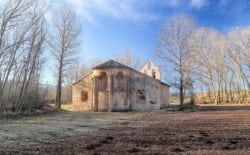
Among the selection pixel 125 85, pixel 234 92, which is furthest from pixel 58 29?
pixel 234 92

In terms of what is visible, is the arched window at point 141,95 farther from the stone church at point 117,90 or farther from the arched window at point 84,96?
the arched window at point 84,96

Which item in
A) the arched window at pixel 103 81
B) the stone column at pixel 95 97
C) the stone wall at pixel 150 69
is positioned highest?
the stone wall at pixel 150 69

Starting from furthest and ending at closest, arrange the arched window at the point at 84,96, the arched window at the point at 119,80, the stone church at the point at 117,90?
the arched window at the point at 84,96, the arched window at the point at 119,80, the stone church at the point at 117,90

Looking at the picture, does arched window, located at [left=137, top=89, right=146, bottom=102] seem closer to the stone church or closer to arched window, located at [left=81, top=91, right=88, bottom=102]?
the stone church

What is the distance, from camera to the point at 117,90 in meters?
39.1

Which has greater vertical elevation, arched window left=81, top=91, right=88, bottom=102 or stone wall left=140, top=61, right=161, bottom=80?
stone wall left=140, top=61, right=161, bottom=80

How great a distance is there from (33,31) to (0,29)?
15.0ft

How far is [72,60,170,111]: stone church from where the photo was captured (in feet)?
128

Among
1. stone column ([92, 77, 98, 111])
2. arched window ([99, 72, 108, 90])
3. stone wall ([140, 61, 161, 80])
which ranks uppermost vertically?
stone wall ([140, 61, 161, 80])

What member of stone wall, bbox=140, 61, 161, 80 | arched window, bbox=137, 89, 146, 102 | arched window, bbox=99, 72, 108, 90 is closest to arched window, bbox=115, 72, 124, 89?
arched window, bbox=99, 72, 108, 90

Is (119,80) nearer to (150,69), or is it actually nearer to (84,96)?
(84,96)

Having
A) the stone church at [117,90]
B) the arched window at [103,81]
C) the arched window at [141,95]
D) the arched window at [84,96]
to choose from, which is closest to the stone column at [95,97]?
the stone church at [117,90]

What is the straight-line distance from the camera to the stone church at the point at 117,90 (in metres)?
38.9

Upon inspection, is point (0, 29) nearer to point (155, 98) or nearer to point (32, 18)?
point (32, 18)
